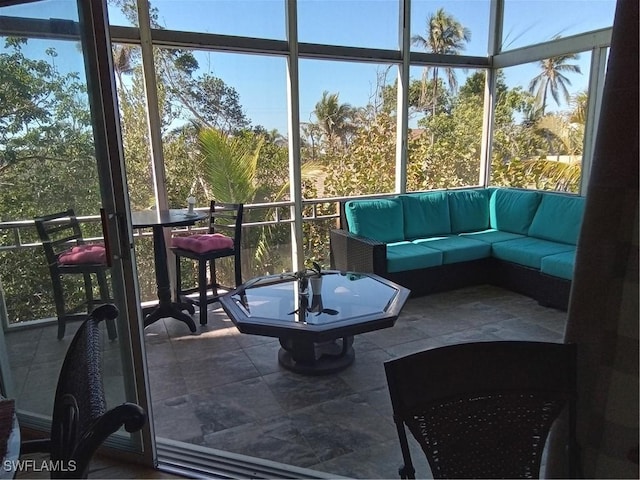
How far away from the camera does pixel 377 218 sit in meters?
4.42

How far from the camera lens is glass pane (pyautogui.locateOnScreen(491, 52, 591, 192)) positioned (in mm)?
4477

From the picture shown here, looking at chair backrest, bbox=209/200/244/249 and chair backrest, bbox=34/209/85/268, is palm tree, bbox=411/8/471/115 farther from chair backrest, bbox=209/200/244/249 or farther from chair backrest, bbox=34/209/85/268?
chair backrest, bbox=34/209/85/268

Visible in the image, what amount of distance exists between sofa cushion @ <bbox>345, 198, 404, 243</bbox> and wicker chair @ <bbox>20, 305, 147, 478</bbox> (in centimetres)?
335

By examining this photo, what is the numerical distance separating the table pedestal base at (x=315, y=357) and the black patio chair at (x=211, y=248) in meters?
0.97

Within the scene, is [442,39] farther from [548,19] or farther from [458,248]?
[458,248]

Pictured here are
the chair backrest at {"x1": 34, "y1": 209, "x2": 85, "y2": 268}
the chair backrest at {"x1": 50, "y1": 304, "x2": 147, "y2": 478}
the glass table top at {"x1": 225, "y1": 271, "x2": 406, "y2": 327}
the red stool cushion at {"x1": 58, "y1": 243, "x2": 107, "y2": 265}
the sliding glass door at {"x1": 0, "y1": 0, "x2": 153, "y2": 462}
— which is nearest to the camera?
the chair backrest at {"x1": 50, "y1": 304, "x2": 147, "y2": 478}

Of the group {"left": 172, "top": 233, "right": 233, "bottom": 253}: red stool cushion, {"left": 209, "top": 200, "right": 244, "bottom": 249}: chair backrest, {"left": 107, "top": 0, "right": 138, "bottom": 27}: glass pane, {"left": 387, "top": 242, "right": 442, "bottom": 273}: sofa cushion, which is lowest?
{"left": 387, "top": 242, "right": 442, "bottom": 273}: sofa cushion

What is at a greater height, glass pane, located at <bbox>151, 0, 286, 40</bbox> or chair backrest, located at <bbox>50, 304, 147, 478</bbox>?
glass pane, located at <bbox>151, 0, 286, 40</bbox>

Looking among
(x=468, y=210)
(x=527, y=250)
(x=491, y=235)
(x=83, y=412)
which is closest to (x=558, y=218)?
(x=527, y=250)

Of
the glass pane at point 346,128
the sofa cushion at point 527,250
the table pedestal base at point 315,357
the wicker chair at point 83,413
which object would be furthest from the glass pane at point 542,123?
the wicker chair at point 83,413

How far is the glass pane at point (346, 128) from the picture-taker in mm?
4484

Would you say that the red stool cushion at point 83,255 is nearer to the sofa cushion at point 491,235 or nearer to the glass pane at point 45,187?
the glass pane at point 45,187

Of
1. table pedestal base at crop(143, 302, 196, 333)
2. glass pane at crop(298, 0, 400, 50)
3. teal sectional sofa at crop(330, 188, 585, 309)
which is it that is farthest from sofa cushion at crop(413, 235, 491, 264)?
table pedestal base at crop(143, 302, 196, 333)

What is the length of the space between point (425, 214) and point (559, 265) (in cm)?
146
